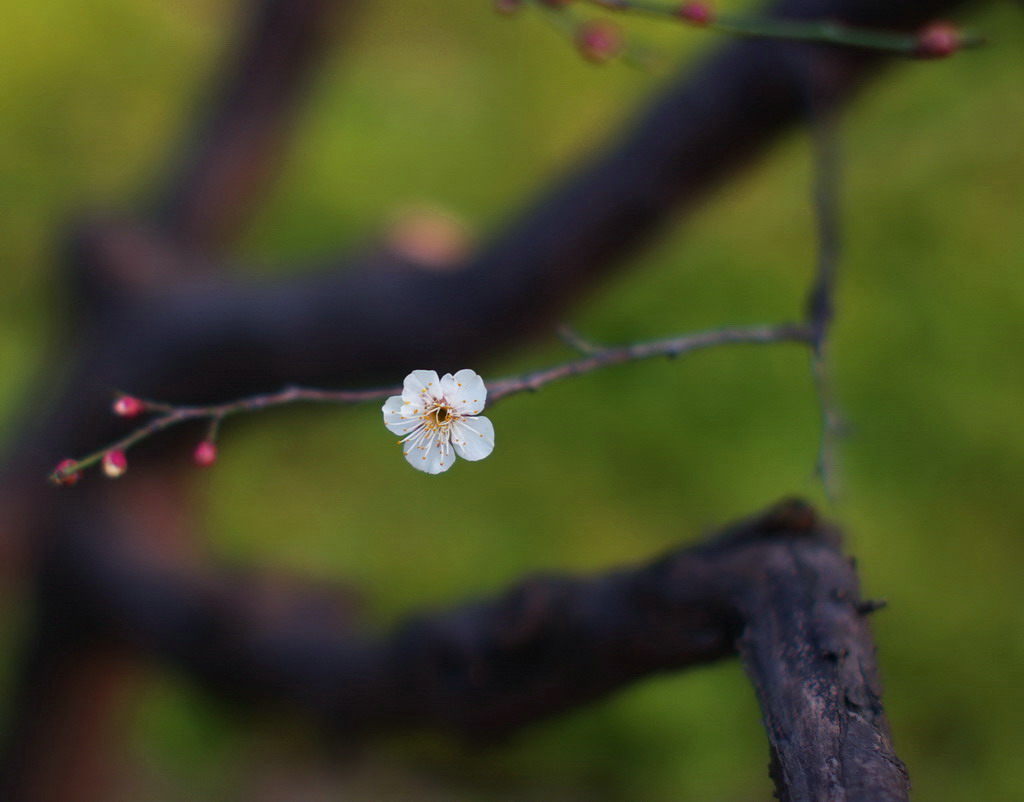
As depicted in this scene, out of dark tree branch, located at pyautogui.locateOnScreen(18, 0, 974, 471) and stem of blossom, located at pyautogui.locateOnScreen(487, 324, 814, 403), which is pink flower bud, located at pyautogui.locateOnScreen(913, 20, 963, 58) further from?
dark tree branch, located at pyautogui.locateOnScreen(18, 0, 974, 471)

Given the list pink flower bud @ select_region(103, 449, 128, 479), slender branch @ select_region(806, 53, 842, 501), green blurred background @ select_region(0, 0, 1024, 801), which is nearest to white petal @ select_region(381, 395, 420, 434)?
pink flower bud @ select_region(103, 449, 128, 479)

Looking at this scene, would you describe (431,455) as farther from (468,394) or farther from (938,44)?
(938,44)

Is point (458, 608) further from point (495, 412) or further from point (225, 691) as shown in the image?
point (495, 412)

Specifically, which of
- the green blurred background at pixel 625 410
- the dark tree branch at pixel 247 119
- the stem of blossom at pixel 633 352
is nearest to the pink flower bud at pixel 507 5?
the stem of blossom at pixel 633 352

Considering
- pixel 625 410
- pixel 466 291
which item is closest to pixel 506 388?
Answer: pixel 466 291

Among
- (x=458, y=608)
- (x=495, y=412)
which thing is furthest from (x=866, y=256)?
(x=458, y=608)

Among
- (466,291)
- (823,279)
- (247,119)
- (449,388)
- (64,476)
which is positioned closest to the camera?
(64,476)
